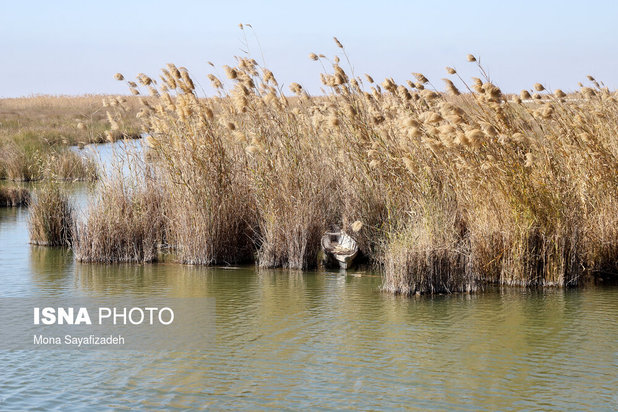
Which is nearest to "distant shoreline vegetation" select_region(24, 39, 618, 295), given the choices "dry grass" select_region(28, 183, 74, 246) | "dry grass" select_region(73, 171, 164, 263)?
"dry grass" select_region(73, 171, 164, 263)

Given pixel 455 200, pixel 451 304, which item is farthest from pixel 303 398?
pixel 455 200

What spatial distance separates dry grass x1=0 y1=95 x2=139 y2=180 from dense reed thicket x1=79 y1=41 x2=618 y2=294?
1.26 m

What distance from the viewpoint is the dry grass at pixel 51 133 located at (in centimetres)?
1390

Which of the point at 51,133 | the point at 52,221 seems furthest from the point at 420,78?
the point at 51,133

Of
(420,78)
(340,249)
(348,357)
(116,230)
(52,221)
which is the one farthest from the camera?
(52,221)

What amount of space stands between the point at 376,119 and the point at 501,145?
1416 mm

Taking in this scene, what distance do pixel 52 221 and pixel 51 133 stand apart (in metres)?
18.1

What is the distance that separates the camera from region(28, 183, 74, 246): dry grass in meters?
11.5

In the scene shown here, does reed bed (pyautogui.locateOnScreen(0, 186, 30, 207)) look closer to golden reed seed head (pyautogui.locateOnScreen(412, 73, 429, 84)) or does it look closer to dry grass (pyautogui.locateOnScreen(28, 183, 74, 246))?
dry grass (pyautogui.locateOnScreen(28, 183, 74, 246))

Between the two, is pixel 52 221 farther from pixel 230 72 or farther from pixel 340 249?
pixel 340 249

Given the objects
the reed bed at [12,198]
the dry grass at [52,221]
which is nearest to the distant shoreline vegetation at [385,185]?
the dry grass at [52,221]

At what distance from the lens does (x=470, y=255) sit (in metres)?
8.21

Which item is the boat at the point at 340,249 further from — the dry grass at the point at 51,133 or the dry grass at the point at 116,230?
the dry grass at the point at 51,133

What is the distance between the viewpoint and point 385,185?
9.55 m
